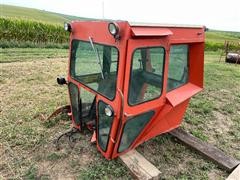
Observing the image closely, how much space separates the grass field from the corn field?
30.2 ft

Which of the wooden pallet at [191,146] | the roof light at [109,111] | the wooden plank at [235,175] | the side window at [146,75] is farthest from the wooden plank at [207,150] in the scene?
the roof light at [109,111]

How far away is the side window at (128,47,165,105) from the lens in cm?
273

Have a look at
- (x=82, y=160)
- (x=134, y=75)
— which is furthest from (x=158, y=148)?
(x=134, y=75)

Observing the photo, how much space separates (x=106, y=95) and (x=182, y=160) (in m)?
1.45

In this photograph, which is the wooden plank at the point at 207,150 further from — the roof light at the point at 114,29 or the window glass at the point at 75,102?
the roof light at the point at 114,29

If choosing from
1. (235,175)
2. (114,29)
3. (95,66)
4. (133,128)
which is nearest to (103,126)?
(133,128)

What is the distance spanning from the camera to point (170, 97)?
10.4ft

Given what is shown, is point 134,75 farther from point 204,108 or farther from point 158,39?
point 204,108

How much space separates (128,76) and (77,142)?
4.93ft

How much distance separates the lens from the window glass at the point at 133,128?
9.60 ft

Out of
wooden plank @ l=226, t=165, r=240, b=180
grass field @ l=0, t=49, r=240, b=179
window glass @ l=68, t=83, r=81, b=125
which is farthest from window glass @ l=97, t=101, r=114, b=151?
wooden plank @ l=226, t=165, r=240, b=180

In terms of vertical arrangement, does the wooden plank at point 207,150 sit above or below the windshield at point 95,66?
below

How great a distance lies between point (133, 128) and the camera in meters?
3.03

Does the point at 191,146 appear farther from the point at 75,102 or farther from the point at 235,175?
the point at 75,102
